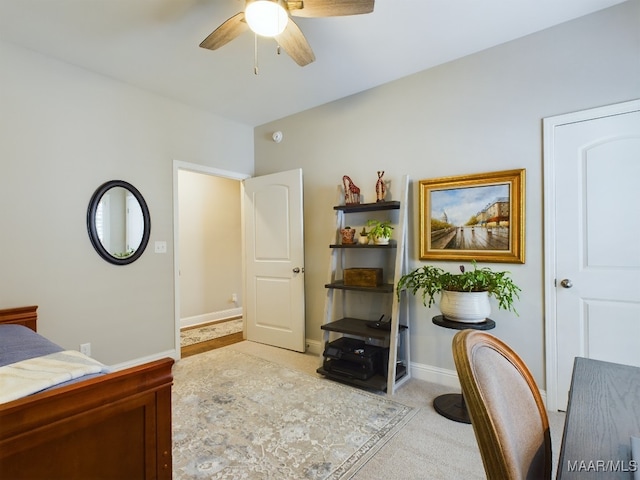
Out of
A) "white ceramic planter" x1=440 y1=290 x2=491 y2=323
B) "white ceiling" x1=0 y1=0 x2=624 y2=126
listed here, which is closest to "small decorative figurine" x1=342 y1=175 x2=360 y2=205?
"white ceiling" x1=0 y1=0 x2=624 y2=126

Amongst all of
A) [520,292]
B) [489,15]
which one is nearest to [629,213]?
[520,292]

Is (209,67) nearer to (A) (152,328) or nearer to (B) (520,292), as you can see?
(A) (152,328)

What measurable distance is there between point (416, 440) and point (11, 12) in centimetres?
373

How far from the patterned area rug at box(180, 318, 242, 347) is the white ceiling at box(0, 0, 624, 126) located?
289 cm

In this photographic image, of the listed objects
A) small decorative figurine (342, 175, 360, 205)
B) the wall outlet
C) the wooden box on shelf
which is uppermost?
small decorative figurine (342, 175, 360, 205)

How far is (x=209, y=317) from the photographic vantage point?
5.20m

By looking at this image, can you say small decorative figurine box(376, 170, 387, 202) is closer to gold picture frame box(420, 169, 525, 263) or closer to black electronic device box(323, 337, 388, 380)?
gold picture frame box(420, 169, 525, 263)

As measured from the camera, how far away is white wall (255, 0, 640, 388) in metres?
2.17

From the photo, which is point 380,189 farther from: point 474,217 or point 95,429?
point 95,429

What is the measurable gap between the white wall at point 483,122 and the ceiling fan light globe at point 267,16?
4.21 ft

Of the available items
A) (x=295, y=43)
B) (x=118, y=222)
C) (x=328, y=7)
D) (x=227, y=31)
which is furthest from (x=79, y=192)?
(x=328, y=7)

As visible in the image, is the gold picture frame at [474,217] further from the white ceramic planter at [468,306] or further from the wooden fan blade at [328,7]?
the wooden fan blade at [328,7]

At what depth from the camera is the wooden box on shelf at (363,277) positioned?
2.90 metres

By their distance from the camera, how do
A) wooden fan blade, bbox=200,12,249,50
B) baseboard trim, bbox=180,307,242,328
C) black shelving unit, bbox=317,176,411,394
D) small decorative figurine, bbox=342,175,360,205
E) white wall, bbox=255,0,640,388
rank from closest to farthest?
wooden fan blade, bbox=200,12,249,50 < white wall, bbox=255,0,640,388 < black shelving unit, bbox=317,176,411,394 < small decorative figurine, bbox=342,175,360,205 < baseboard trim, bbox=180,307,242,328
